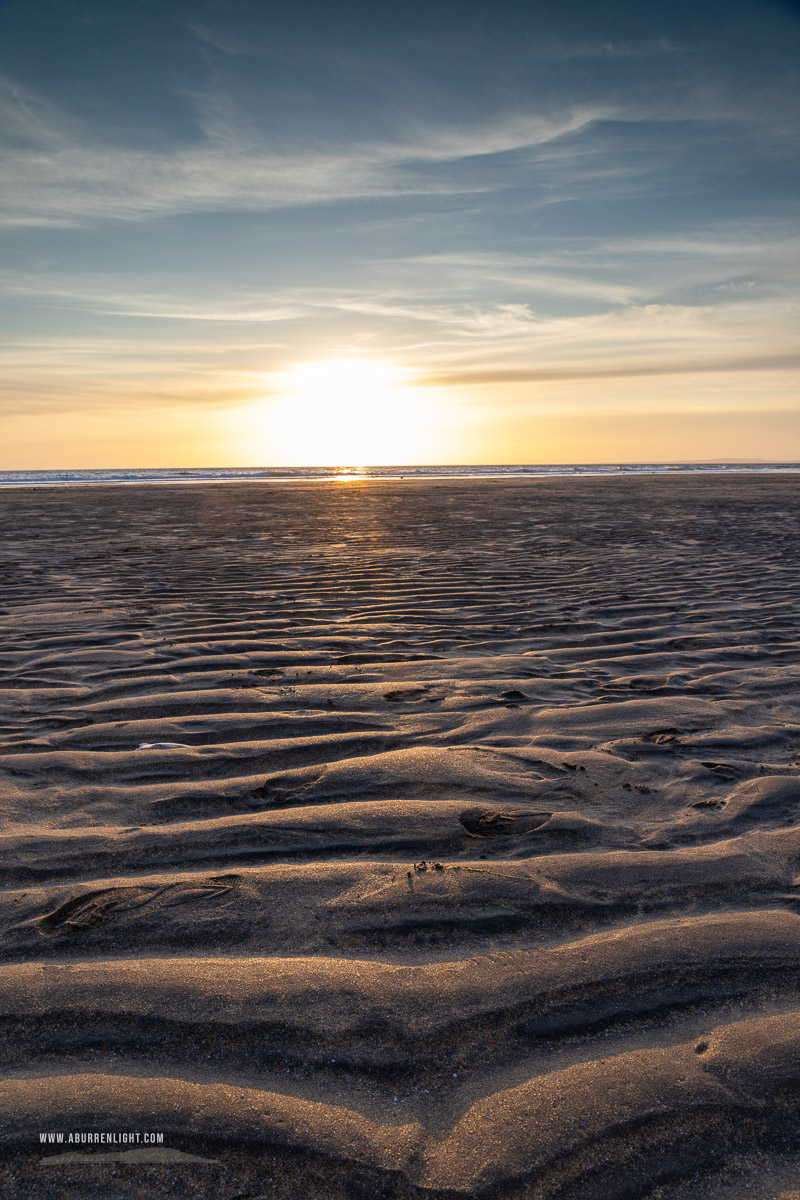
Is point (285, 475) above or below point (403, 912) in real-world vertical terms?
above

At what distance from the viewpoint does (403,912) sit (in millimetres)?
2035

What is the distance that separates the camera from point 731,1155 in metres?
1.34

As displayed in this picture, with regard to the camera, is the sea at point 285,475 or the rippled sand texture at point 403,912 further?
the sea at point 285,475

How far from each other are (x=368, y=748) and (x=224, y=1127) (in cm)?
177

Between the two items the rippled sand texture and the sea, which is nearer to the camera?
the rippled sand texture

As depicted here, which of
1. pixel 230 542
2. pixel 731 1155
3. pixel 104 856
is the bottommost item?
pixel 731 1155

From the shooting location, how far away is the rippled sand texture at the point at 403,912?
1.37 meters

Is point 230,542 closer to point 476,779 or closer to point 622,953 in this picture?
point 476,779

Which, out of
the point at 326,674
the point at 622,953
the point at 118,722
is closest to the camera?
the point at 622,953

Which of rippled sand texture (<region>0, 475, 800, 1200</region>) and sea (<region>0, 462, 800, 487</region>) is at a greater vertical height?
sea (<region>0, 462, 800, 487</region>)

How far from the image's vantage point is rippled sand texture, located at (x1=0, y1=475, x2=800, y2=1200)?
137 cm

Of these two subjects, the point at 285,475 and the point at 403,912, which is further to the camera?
the point at 285,475

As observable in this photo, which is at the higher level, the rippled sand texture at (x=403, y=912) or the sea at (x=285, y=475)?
the sea at (x=285, y=475)

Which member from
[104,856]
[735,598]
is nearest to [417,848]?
[104,856]
